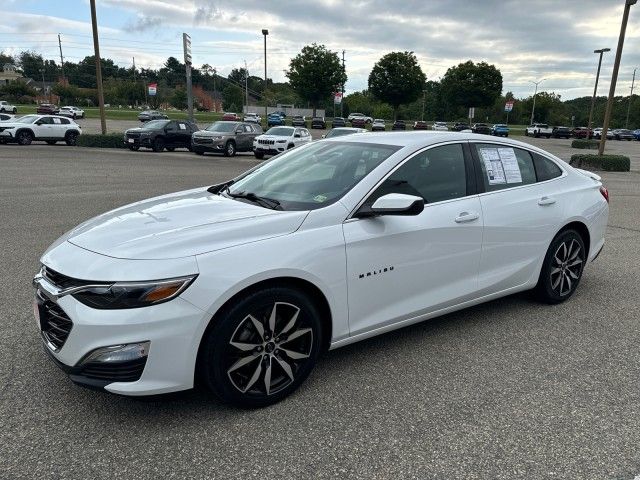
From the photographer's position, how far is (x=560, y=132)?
225ft

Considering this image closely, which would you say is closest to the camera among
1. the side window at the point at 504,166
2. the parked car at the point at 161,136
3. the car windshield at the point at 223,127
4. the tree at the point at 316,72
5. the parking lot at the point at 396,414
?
the parking lot at the point at 396,414

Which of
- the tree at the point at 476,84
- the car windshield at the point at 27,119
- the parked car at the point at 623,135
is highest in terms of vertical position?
the tree at the point at 476,84

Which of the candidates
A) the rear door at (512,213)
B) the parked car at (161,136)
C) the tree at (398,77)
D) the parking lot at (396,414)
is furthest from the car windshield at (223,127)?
the tree at (398,77)

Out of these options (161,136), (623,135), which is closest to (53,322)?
(161,136)

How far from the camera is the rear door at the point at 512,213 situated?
159 inches

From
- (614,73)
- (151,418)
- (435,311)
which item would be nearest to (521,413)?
(435,311)

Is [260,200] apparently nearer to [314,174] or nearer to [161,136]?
[314,174]

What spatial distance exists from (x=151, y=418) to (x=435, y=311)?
205cm

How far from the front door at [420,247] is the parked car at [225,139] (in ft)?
67.9

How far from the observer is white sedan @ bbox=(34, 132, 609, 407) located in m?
2.58

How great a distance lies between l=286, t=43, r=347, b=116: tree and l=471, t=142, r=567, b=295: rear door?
202 feet

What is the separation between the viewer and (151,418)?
2.88 metres

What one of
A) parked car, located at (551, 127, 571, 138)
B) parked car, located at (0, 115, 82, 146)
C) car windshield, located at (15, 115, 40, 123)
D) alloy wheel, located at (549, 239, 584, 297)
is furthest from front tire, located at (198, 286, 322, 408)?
parked car, located at (551, 127, 571, 138)

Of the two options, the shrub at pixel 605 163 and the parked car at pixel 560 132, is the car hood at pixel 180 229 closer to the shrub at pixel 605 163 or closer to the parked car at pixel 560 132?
the shrub at pixel 605 163
